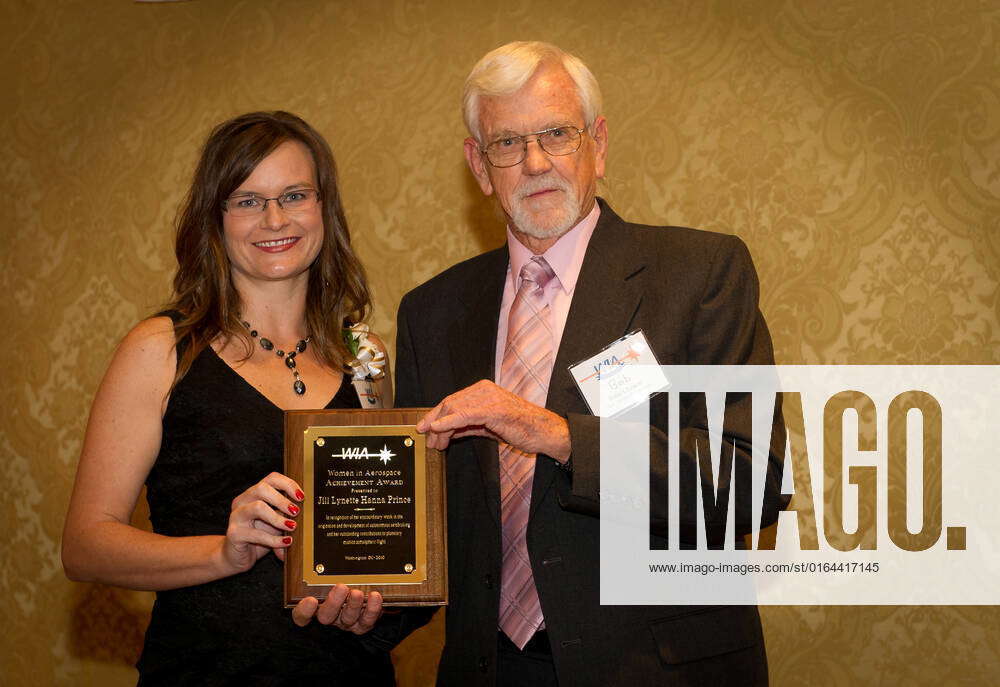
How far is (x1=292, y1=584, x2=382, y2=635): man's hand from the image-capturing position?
6.91ft

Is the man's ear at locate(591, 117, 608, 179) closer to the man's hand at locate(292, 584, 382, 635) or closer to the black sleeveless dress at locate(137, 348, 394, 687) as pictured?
the black sleeveless dress at locate(137, 348, 394, 687)

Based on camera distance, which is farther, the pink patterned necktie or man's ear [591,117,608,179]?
man's ear [591,117,608,179]

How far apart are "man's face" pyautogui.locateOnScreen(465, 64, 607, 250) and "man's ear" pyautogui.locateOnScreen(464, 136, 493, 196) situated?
0.34 feet

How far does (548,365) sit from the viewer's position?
2.26m

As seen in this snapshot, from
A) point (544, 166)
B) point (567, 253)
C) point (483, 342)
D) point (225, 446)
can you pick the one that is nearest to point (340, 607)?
point (225, 446)

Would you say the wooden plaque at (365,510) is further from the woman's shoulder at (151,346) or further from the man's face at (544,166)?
the man's face at (544,166)

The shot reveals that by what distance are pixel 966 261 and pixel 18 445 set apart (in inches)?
142

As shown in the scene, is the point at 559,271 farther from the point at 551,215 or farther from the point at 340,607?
the point at 340,607

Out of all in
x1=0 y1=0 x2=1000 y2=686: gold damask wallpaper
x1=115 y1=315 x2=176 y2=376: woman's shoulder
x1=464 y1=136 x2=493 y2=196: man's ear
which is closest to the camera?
x1=115 y1=315 x2=176 y2=376: woman's shoulder

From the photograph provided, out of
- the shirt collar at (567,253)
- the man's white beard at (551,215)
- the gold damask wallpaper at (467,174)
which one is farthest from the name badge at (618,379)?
the gold damask wallpaper at (467,174)

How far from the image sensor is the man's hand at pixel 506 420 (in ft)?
6.55

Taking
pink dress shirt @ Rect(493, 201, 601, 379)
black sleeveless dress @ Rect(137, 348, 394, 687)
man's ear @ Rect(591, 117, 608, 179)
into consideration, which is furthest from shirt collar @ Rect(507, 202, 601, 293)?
black sleeveless dress @ Rect(137, 348, 394, 687)

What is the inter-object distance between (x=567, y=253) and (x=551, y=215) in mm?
95

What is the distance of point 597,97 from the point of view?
248 centimetres
